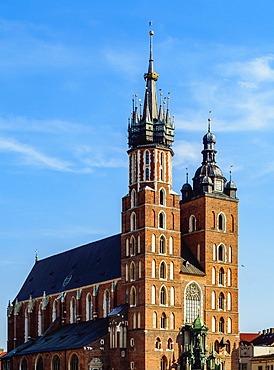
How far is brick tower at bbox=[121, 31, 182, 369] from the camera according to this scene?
78.6 meters

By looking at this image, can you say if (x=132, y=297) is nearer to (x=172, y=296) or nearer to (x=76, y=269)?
(x=172, y=296)

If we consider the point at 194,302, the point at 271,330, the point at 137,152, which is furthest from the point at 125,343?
the point at 271,330

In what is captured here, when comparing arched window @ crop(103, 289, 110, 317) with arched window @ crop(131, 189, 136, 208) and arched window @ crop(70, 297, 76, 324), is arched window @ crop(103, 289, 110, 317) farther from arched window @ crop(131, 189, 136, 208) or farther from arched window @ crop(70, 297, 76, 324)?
arched window @ crop(131, 189, 136, 208)

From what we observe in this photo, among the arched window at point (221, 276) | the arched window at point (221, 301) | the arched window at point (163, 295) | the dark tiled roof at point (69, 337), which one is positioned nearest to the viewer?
the arched window at point (163, 295)

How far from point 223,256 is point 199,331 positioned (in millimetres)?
10456

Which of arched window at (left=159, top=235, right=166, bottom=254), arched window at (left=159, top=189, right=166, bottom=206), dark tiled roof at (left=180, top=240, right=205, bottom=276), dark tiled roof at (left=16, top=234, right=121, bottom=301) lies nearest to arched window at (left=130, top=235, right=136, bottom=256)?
arched window at (left=159, top=235, right=166, bottom=254)

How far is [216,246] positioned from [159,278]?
924cm

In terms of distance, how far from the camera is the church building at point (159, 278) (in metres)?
79.5

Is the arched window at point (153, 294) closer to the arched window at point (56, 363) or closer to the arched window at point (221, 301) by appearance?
the arched window at point (221, 301)

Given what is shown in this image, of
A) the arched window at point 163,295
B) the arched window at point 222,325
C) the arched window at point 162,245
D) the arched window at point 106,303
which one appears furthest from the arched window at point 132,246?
the arched window at point 222,325

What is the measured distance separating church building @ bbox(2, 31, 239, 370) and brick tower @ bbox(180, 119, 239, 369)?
0.37ft

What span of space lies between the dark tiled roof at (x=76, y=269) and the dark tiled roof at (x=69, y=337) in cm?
542

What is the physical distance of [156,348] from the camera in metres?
78.2

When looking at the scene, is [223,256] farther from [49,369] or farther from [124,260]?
[49,369]
